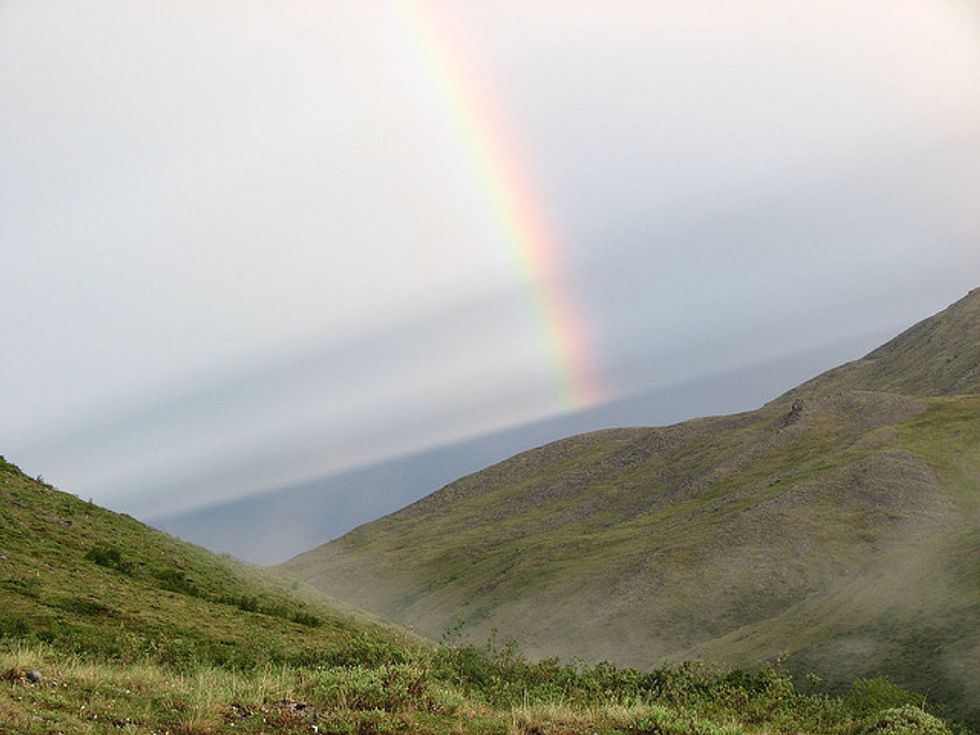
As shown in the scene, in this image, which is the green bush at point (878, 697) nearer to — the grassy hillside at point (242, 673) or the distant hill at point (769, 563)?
the grassy hillside at point (242, 673)

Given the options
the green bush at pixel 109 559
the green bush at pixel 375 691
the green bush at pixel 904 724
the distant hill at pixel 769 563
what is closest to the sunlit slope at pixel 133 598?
the green bush at pixel 109 559

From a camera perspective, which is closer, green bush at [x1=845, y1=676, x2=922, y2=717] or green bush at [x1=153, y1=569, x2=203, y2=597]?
green bush at [x1=153, y1=569, x2=203, y2=597]

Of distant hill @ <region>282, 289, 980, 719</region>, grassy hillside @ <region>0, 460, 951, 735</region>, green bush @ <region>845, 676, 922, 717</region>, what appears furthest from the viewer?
distant hill @ <region>282, 289, 980, 719</region>

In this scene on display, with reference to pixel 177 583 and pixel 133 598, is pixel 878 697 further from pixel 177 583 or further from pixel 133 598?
pixel 133 598

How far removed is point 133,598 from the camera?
1138 inches

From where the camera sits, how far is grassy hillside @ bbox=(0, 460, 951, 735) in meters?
12.6

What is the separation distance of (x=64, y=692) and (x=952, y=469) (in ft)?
404

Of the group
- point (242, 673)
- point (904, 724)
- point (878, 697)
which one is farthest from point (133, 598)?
point (878, 697)

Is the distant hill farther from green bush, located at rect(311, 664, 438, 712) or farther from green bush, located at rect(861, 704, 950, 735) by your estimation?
green bush, located at rect(311, 664, 438, 712)

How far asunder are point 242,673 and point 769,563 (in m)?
89.5

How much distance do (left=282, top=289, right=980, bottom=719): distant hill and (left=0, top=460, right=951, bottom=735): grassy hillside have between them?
16758 millimetres

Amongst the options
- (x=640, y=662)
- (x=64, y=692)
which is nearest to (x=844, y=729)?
(x=64, y=692)

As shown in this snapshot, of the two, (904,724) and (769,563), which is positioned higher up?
(904,724)

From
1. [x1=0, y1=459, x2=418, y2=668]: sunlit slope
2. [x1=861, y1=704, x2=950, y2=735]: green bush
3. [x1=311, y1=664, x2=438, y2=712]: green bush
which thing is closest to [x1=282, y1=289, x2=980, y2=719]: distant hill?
[x1=861, y1=704, x2=950, y2=735]: green bush
